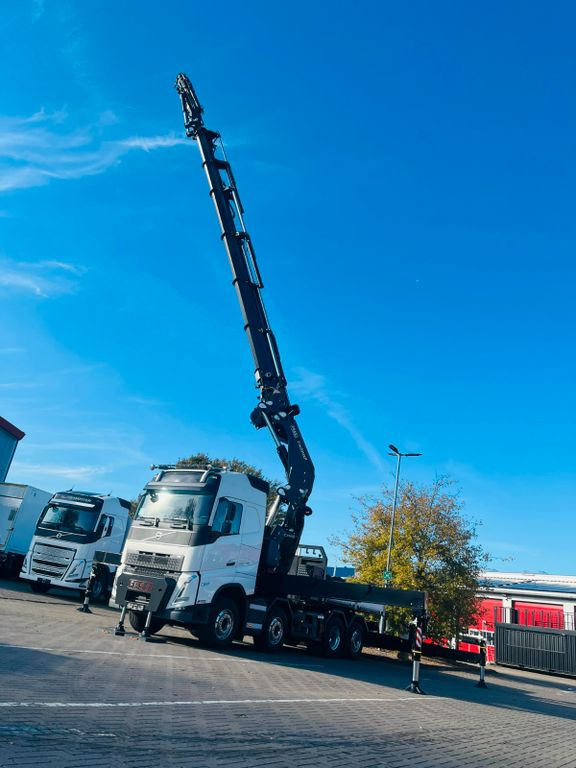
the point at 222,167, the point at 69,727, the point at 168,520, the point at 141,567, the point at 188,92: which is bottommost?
the point at 69,727

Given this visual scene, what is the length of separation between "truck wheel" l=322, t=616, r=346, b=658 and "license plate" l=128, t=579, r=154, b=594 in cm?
514

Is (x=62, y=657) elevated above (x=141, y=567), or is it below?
below

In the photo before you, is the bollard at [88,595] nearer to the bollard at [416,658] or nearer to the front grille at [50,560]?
the front grille at [50,560]

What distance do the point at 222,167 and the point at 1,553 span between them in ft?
55.9

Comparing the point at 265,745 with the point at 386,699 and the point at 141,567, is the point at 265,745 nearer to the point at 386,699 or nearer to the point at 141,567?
the point at 386,699

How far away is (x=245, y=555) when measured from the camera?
42.9 feet

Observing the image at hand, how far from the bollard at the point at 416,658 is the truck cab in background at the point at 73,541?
10502 mm

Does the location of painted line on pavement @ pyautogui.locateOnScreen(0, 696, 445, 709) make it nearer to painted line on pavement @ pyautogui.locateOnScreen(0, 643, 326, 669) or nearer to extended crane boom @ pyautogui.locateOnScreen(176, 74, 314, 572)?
painted line on pavement @ pyautogui.locateOnScreen(0, 643, 326, 669)

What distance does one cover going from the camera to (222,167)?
60.0 ft

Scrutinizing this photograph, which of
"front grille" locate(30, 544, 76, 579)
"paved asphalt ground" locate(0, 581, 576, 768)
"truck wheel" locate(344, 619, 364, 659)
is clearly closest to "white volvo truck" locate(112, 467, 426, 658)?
"truck wheel" locate(344, 619, 364, 659)

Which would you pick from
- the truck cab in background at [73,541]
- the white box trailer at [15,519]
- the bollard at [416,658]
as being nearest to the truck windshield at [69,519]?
the truck cab in background at [73,541]

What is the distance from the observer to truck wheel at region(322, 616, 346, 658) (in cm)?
1486

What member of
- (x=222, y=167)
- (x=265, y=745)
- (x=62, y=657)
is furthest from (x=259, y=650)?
(x=222, y=167)

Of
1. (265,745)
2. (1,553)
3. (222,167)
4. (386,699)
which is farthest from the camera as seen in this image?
(1,553)
